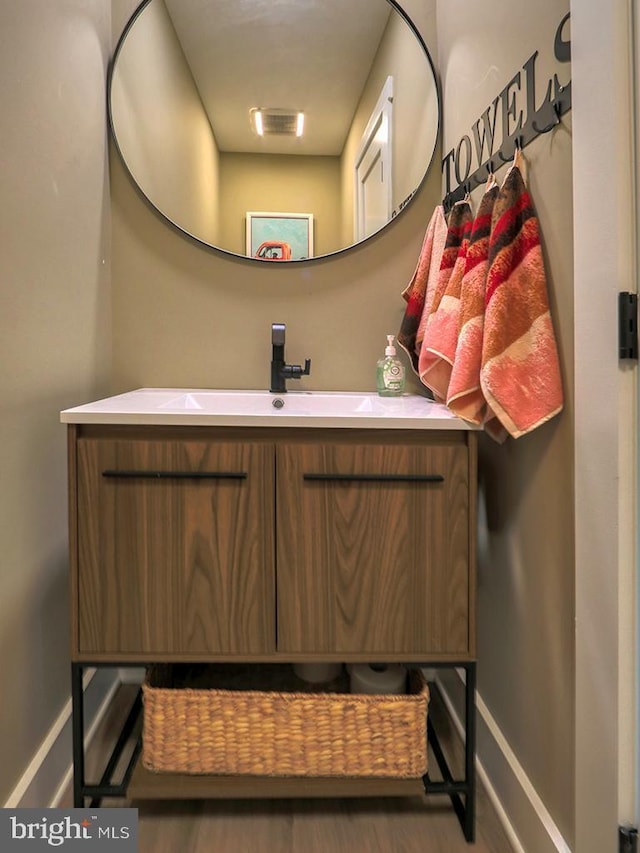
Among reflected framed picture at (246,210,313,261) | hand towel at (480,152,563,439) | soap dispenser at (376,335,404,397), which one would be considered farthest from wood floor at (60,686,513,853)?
reflected framed picture at (246,210,313,261)

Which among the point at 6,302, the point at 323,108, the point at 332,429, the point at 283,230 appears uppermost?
the point at 323,108

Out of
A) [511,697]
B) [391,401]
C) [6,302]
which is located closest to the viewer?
[6,302]

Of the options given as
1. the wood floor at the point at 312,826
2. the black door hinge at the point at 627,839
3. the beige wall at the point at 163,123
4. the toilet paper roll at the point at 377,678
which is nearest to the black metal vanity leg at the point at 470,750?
the wood floor at the point at 312,826

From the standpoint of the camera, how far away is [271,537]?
3.64ft

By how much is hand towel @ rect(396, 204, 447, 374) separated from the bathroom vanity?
49cm

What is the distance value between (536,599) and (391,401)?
1.94 feet

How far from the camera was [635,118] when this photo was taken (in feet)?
2.65

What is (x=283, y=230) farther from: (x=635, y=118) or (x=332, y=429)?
(x=635, y=118)

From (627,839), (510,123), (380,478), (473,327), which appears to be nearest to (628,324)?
(473,327)

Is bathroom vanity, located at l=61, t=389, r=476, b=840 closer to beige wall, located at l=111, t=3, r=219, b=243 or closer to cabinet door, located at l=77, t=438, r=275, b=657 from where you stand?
cabinet door, located at l=77, t=438, r=275, b=657

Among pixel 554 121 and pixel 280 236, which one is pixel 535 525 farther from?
pixel 280 236

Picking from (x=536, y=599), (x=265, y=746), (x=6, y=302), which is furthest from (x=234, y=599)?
(x=6, y=302)

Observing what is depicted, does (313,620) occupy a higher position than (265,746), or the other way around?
(313,620)

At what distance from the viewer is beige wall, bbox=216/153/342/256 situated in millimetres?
1631
